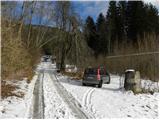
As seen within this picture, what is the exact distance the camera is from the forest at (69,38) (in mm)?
16125

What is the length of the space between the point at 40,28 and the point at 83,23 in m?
10.5

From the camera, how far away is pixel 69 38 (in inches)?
1570

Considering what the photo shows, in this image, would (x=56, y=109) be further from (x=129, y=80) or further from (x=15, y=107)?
(x=129, y=80)

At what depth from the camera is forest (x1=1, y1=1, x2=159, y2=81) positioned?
635 inches

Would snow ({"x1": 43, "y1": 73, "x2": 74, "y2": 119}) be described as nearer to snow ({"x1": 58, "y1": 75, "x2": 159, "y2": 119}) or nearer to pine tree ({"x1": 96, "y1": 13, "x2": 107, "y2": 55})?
snow ({"x1": 58, "y1": 75, "x2": 159, "y2": 119})

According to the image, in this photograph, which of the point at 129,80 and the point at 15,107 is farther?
the point at 129,80

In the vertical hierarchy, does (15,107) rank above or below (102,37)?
below

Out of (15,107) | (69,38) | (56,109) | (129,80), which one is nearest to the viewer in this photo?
(56,109)

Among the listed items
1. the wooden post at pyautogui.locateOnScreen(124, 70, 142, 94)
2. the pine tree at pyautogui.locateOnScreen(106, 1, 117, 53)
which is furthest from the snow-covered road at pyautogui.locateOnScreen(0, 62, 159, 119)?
the pine tree at pyautogui.locateOnScreen(106, 1, 117, 53)

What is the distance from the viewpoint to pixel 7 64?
1435 centimetres

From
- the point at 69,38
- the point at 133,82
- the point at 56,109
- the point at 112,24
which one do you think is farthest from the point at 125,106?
the point at 112,24

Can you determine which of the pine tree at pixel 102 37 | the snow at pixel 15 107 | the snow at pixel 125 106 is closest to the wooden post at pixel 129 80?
the snow at pixel 125 106

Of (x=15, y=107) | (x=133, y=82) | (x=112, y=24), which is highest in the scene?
(x=112, y=24)

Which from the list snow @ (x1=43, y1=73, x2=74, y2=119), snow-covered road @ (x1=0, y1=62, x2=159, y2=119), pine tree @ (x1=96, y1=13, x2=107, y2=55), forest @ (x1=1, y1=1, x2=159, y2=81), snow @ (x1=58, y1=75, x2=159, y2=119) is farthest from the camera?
pine tree @ (x1=96, y1=13, x2=107, y2=55)
